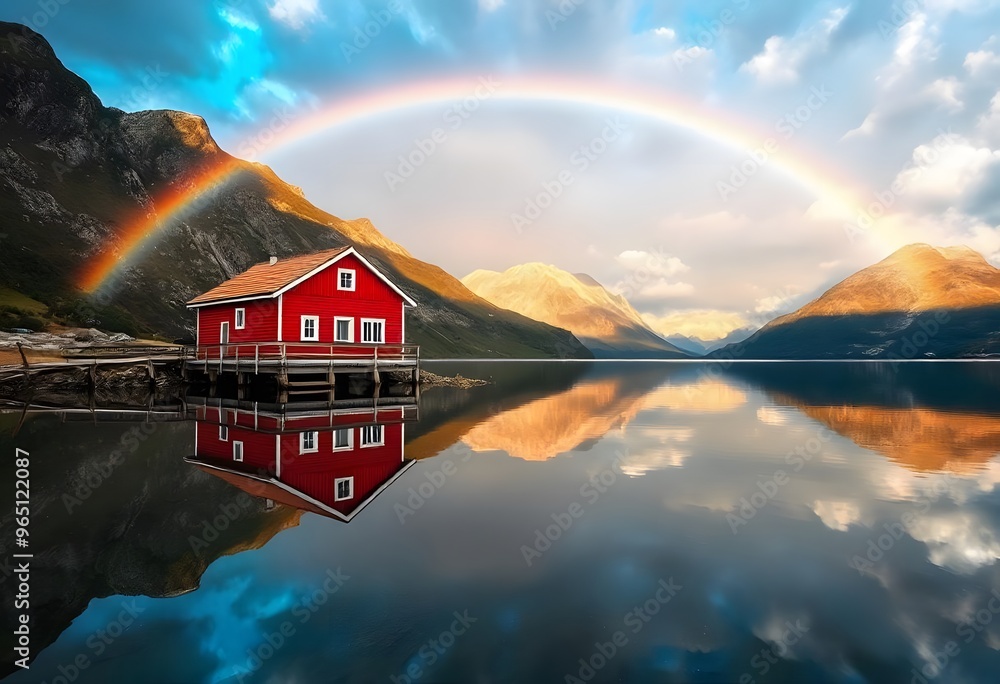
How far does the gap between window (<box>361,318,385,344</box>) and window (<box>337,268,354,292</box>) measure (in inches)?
116

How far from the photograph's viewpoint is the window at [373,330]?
48.3 m

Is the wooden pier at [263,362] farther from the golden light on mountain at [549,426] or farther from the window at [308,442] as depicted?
the window at [308,442]

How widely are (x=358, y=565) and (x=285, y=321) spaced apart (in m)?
35.3

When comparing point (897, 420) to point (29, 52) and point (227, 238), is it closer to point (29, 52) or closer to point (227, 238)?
point (227, 238)

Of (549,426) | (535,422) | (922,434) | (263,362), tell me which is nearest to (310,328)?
(263,362)

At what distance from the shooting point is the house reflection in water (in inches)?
638

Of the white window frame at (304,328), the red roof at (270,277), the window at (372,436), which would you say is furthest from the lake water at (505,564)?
the red roof at (270,277)

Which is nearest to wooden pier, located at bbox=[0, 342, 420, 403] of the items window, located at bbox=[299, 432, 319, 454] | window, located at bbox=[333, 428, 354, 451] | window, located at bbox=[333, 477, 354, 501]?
window, located at bbox=[333, 428, 354, 451]

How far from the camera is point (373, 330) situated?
161 feet

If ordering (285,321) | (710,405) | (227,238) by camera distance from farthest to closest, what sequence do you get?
1. (227,238)
2. (710,405)
3. (285,321)

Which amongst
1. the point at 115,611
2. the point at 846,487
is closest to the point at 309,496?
the point at 115,611

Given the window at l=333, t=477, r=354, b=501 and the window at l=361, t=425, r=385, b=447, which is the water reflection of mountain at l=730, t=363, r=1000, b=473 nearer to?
the window at l=333, t=477, r=354, b=501

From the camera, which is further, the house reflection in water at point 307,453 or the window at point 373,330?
the window at point 373,330

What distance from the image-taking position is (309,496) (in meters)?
15.8
